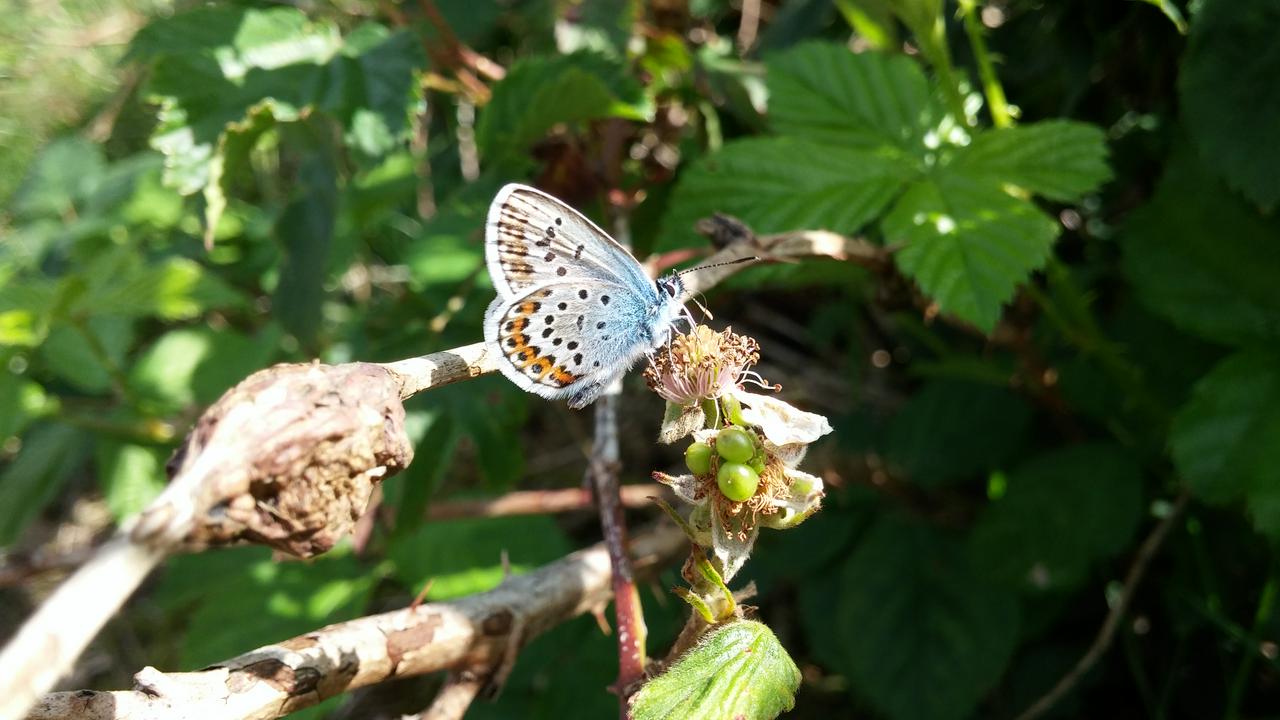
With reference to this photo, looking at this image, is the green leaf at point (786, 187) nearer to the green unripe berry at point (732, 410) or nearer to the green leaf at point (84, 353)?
the green unripe berry at point (732, 410)

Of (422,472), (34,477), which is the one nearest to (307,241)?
(422,472)

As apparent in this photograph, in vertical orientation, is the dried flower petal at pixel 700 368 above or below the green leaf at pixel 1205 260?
above

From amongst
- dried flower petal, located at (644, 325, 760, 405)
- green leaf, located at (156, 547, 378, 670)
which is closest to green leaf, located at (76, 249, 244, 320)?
green leaf, located at (156, 547, 378, 670)

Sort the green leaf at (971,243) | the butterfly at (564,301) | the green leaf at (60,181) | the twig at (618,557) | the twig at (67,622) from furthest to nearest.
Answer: the green leaf at (60,181) → the green leaf at (971,243) → the butterfly at (564,301) → the twig at (618,557) → the twig at (67,622)

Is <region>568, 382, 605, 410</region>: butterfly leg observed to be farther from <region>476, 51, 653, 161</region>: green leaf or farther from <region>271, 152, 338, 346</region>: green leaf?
<region>271, 152, 338, 346</region>: green leaf

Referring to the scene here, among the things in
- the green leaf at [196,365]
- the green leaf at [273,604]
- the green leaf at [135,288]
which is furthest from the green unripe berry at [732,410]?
the green leaf at [196,365]

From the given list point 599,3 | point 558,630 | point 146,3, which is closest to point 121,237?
point 146,3

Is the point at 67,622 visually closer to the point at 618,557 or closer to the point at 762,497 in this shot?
the point at 762,497

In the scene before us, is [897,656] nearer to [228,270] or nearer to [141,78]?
[228,270]
